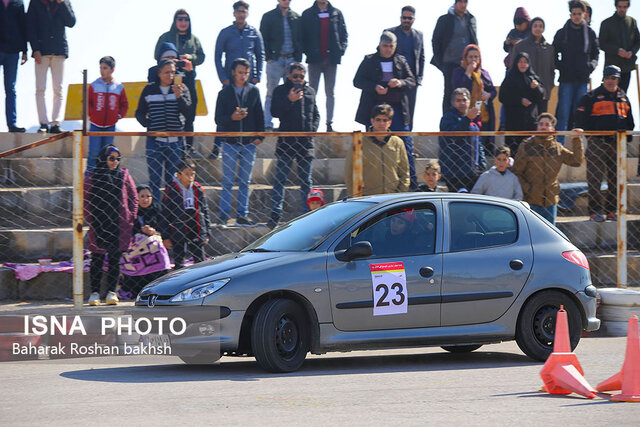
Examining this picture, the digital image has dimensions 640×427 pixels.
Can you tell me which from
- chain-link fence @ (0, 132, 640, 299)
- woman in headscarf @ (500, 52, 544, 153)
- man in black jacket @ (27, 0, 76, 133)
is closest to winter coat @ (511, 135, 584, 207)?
chain-link fence @ (0, 132, 640, 299)

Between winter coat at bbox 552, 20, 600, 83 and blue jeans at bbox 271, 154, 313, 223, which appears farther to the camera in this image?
winter coat at bbox 552, 20, 600, 83

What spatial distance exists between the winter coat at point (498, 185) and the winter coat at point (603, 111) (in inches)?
107

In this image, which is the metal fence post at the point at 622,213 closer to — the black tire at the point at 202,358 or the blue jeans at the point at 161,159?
the blue jeans at the point at 161,159

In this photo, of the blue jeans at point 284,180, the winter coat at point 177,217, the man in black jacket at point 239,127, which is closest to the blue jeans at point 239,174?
the man in black jacket at point 239,127

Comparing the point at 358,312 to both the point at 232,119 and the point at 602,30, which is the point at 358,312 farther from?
A: the point at 602,30

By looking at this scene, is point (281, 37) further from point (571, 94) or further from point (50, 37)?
point (571, 94)

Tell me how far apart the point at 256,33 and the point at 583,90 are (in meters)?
5.56

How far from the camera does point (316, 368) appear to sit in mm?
9195

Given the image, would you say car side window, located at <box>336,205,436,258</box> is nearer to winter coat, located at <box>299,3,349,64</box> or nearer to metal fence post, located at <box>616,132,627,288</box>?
metal fence post, located at <box>616,132,627,288</box>

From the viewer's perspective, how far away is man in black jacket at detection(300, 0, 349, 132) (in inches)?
655

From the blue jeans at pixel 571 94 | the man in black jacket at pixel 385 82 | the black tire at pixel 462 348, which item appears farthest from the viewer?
the blue jeans at pixel 571 94

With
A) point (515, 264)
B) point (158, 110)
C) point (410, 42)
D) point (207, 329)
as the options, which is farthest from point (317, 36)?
point (207, 329)

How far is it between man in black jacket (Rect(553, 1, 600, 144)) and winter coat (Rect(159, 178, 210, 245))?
700 centimetres

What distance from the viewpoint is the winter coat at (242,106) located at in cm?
1432
